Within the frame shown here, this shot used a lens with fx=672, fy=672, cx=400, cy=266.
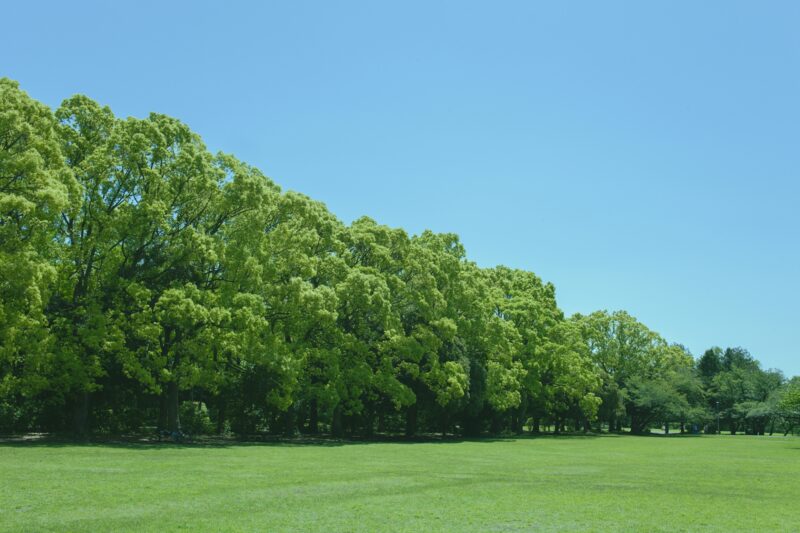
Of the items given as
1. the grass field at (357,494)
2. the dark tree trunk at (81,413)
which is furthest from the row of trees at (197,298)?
the grass field at (357,494)

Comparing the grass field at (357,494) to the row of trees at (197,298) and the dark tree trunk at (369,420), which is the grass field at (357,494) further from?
the dark tree trunk at (369,420)

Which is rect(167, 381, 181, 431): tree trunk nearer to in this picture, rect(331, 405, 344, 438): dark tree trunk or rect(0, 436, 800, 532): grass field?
rect(0, 436, 800, 532): grass field

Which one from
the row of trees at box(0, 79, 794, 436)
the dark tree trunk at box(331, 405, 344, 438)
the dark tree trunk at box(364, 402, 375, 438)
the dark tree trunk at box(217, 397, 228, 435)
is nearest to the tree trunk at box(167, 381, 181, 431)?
the row of trees at box(0, 79, 794, 436)

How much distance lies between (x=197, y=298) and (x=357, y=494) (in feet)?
64.2

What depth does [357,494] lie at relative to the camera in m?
17.6

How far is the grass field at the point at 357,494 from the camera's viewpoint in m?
13.4

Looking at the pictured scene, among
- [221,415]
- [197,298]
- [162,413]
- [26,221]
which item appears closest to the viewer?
[26,221]

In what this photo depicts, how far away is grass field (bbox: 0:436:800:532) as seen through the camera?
13375mm

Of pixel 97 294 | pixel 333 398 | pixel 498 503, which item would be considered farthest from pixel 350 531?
pixel 333 398

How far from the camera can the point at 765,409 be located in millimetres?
95062

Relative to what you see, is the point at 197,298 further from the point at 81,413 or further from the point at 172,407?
the point at 81,413

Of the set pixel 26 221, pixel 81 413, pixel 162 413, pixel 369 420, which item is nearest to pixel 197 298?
pixel 81 413

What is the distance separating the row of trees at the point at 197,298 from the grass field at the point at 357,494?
6.20 m

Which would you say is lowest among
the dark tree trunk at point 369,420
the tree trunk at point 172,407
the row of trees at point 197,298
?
the dark tree trunk at point 369,420
